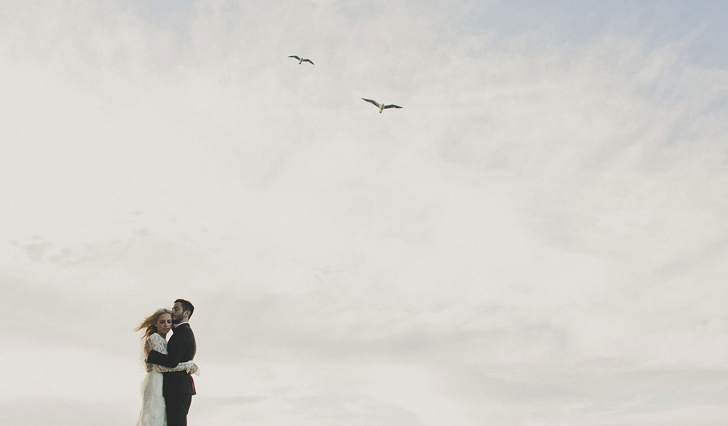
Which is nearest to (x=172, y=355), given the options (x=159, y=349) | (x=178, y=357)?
(x=178, y=357)

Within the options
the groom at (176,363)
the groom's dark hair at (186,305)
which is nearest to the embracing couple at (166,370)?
the groom at (176,363)

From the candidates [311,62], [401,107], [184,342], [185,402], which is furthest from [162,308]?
[311,62]

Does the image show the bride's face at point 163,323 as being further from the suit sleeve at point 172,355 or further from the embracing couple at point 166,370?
the suit sleeve at point 172,355

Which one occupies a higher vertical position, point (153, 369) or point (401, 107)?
point (401, 107)

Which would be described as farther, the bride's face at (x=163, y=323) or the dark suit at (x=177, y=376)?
the bride's face at (x=163, y=323)

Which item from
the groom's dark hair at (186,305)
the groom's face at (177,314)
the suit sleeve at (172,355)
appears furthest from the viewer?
the groom's dark hair at (186,305)

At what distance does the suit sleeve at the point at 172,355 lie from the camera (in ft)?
35.8

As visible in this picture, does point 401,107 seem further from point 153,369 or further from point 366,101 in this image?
point 153,369

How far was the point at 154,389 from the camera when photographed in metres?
11.1

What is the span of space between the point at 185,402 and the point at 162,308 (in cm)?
204

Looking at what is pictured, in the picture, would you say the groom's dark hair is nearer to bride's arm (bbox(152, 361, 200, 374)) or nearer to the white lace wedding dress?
the white lace wedding dress

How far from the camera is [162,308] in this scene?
11398 mm

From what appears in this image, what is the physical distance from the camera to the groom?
10.9m

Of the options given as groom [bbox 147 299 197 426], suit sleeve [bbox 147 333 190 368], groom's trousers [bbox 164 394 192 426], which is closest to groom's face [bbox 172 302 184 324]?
groom [bbox 147 299 197 426]
